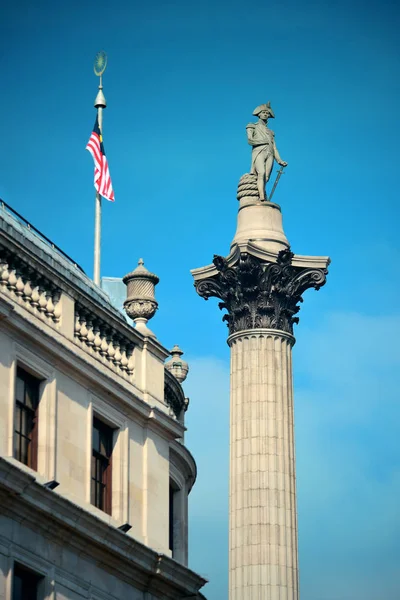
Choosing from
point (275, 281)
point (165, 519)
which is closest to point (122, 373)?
point (165, 519)

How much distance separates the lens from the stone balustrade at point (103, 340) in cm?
2831

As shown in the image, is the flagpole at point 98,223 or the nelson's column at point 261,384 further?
the nelson's column at point 261,384

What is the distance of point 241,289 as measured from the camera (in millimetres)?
58594

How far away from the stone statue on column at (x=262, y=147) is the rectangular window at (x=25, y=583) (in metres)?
37.2

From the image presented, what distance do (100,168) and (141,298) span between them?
16.6 metres

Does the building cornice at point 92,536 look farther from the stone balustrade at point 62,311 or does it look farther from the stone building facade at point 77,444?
the stone balustrade at point 62,311

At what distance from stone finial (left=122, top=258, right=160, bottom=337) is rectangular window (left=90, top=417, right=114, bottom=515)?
2.91 meters

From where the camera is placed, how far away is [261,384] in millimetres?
56500

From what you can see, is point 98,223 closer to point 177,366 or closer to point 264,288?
point 177,366

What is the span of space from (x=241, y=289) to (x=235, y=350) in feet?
7.33

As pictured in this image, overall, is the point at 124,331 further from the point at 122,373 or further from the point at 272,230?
the point at 272,230

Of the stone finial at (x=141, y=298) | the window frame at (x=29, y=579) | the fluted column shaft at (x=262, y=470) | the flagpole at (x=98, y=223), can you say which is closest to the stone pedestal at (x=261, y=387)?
the fluted column shaft at (x=262, y=470)

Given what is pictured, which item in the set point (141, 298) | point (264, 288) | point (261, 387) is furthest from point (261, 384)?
point (141, 298)

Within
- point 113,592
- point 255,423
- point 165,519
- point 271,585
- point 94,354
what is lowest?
point 113,592
